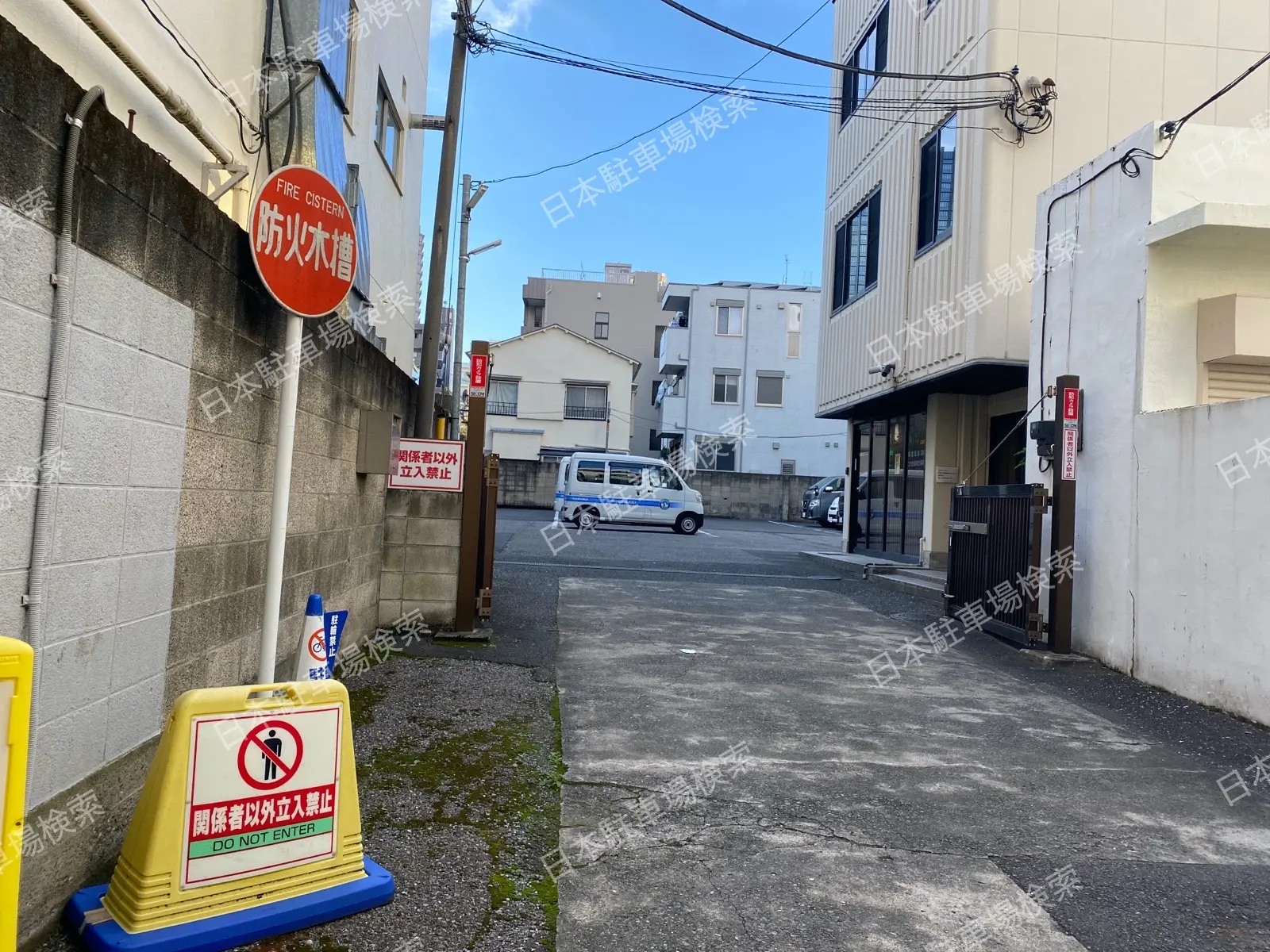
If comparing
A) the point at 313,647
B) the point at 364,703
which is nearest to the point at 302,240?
the point at 313,647

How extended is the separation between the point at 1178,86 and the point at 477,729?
10915mm

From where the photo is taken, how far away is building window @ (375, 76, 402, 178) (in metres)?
11.5

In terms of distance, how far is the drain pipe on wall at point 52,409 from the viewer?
2.44 metres

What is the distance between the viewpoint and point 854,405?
1479 centimetres

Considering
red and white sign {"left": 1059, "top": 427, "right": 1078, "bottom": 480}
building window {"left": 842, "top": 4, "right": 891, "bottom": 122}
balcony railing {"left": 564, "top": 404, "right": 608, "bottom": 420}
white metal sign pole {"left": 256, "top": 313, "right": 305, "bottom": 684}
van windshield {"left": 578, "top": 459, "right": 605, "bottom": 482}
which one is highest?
building window {"left": 842, "top": 4, "right": 891, "bottom": 122}

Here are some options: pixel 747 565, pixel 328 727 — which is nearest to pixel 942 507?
pixel 747 565

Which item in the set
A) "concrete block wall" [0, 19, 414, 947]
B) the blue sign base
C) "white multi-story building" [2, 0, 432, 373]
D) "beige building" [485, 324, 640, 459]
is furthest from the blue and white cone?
"beige building" [485, 324, 640, 459]

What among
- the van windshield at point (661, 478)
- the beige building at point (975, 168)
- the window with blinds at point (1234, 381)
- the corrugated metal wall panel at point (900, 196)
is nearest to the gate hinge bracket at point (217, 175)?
the beige building at point (975, 168)

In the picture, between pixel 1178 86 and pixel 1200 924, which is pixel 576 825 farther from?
pixel 1178 86

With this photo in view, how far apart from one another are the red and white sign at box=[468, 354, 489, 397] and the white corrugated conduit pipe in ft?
8.68

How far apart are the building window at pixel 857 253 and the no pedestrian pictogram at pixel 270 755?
1233 centimetres

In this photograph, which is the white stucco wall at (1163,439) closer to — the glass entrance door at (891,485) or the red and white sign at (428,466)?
the red and white sign at (428,466)

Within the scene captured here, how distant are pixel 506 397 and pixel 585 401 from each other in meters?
3.37

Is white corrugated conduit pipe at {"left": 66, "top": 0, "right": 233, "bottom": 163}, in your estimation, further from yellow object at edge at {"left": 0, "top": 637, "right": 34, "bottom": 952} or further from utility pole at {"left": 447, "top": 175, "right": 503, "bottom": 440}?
utility pole at {"left": 447, "top": 175, "right": 503, "bottom": 440}
